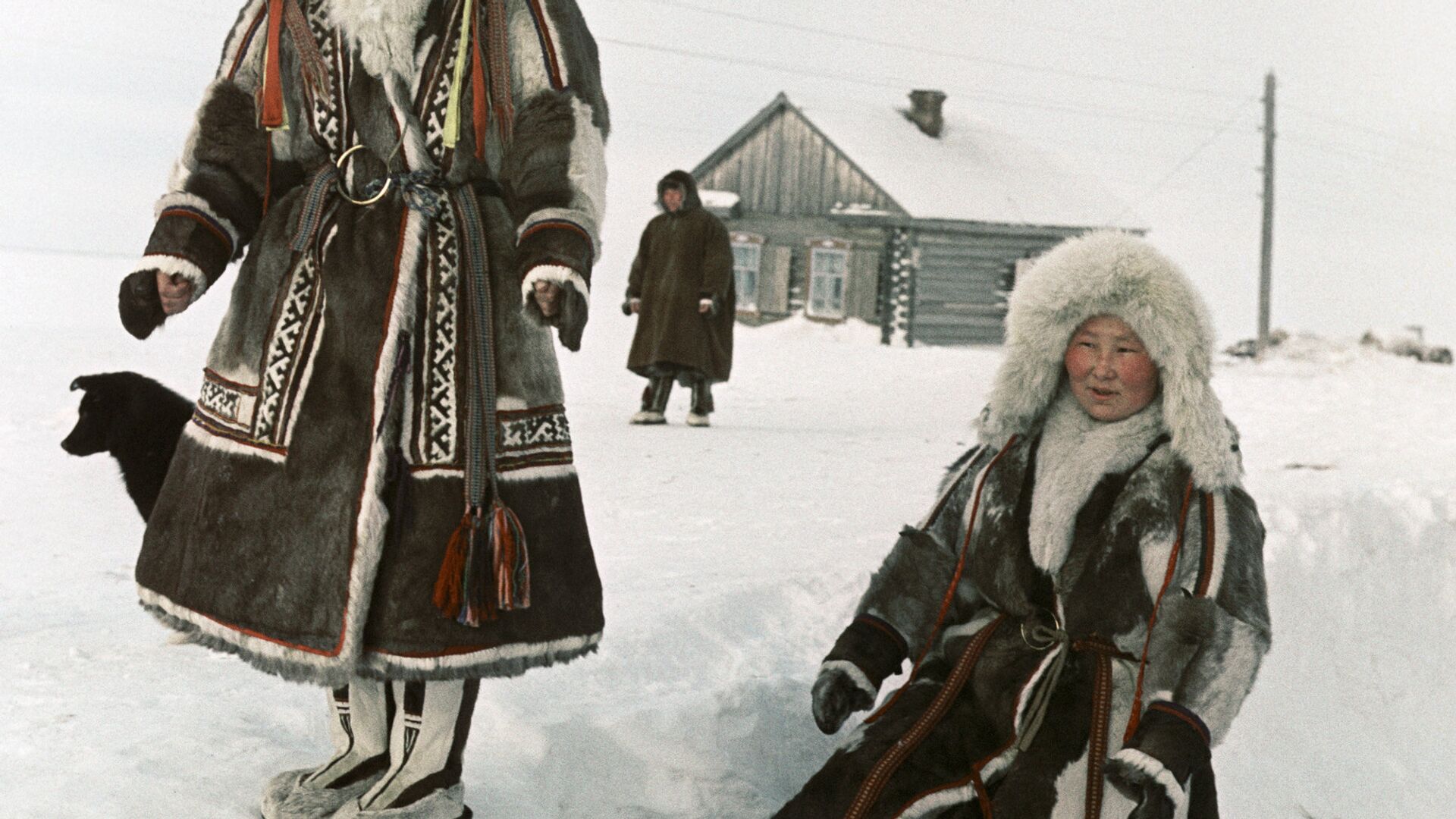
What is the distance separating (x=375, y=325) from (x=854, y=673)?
3.46ft

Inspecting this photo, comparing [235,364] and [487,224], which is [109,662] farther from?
[487,224]

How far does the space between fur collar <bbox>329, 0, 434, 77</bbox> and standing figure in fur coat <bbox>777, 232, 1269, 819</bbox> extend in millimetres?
1229

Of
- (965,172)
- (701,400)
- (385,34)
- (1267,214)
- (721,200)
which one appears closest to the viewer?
(385,34)

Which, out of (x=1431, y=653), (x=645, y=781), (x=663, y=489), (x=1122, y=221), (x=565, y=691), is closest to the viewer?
(x=645, y=781)

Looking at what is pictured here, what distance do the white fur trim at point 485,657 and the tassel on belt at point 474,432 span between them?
6 cm

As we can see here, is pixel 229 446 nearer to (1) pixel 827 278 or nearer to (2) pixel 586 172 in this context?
(2) pixel 586 172

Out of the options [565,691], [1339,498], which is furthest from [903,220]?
[565,691]

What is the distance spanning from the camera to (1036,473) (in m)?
2.35

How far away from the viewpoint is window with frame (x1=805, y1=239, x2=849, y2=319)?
64.4ft

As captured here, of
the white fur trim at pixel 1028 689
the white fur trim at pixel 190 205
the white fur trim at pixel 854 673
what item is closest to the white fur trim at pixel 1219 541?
the white fur trim at pixel 1028 689

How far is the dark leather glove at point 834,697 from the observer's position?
91.2 inches

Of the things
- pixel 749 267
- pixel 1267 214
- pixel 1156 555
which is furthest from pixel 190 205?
pixel 1267 214

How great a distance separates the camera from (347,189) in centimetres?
209

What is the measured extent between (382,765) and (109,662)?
1.09m
